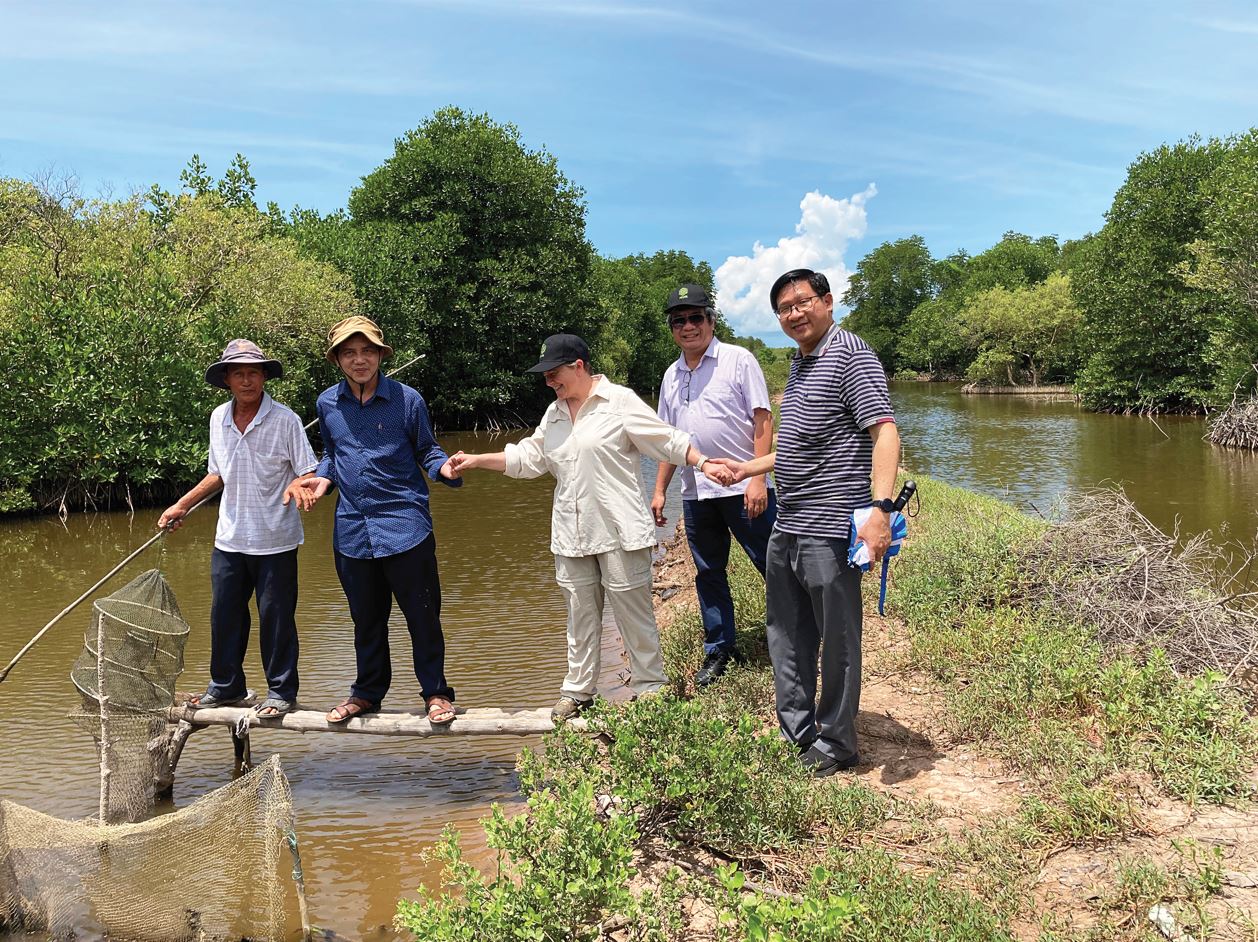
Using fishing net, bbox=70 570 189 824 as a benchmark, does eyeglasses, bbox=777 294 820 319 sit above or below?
above

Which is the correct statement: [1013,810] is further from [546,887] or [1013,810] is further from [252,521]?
[252,521]

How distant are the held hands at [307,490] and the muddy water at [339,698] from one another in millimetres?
1768

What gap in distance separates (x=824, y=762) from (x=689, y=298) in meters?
2.73

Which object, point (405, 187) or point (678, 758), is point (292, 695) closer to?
point (678, 758)

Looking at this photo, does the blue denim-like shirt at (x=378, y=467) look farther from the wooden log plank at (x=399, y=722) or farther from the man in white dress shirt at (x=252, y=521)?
the wooden log plank at (x=399, y=722)

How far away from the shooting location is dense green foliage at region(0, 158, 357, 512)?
14.6 meters

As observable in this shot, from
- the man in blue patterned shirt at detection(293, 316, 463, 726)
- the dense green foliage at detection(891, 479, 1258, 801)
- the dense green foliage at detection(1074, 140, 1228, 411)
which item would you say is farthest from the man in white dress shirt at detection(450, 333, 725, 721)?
the dense green foliage at detection(1074, 140, 1228, 411)

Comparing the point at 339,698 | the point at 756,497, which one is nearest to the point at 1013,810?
the point at 756,497

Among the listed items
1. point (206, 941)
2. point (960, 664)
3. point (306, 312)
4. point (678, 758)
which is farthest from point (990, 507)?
point (306, 312)

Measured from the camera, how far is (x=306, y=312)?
22500mm

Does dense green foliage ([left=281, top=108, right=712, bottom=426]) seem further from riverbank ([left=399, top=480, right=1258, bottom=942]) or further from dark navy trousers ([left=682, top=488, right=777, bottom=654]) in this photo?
riverbank ([left=399, top=480, right=1258, bottom=942])

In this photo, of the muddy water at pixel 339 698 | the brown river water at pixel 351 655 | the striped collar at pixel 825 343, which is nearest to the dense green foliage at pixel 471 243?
the brown river water at pixel 351 655

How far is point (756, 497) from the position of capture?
16.5ft

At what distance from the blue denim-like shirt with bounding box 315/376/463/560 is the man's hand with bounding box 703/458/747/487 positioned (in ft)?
4.44
